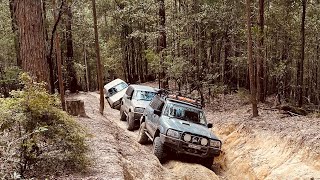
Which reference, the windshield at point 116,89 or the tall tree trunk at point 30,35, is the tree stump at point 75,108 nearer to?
the tall tree trunk at point 30,35

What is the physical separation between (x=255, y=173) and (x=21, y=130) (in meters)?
6.77

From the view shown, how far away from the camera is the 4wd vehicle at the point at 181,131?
35.3 ft

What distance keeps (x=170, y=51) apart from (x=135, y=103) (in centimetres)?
605

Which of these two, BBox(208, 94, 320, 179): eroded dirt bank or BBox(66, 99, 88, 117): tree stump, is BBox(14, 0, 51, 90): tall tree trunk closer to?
BBox(208, 94, 320, 179): eroded dirt bank

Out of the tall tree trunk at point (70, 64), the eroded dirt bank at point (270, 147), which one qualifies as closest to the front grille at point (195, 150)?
the eroded dirt bank at point (270, 147)

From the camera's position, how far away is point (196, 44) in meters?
20.3

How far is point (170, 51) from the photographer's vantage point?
21.3m

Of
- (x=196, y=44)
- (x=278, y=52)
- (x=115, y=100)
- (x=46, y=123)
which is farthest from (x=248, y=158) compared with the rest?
(x=278, y=52)

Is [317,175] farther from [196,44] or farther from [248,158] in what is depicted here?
[196,44]

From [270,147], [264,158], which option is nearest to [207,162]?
[264,158]

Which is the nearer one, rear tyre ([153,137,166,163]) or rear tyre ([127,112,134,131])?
rear tyre ([153,137,166,163])

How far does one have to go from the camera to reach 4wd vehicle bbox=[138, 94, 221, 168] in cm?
1075

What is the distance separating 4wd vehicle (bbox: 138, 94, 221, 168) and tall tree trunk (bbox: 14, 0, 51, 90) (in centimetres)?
444

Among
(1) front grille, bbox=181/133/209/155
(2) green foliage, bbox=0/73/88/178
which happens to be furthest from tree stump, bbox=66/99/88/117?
(2) green foliage, bbox=0/73/88/178
